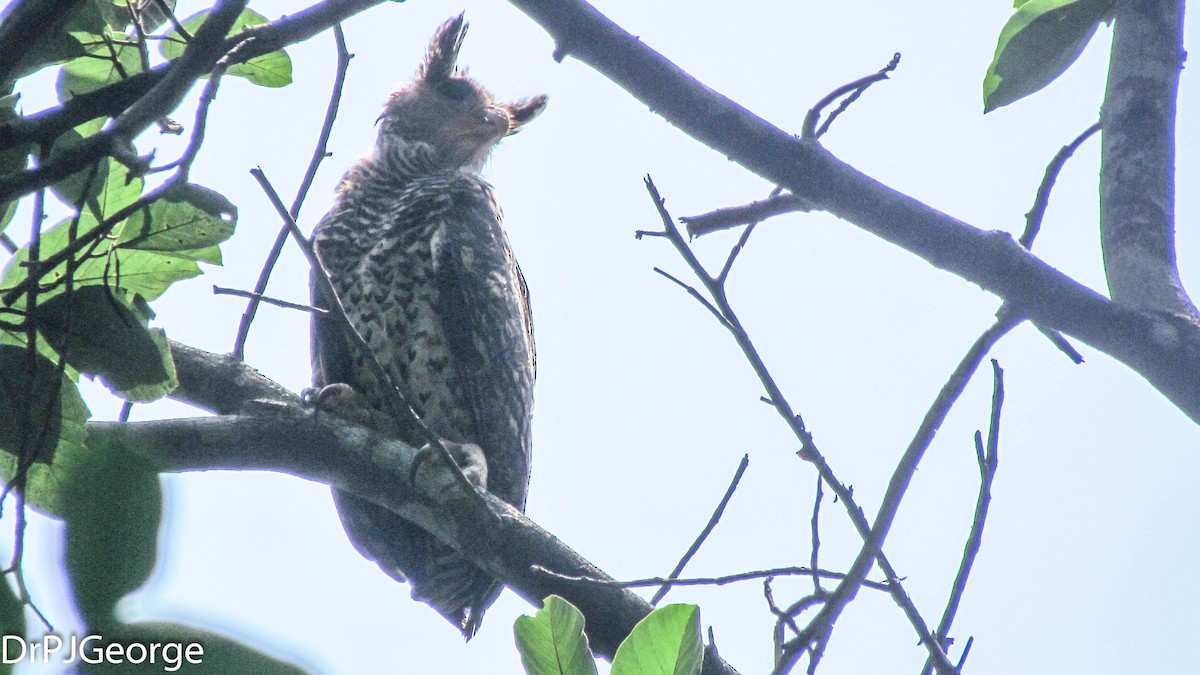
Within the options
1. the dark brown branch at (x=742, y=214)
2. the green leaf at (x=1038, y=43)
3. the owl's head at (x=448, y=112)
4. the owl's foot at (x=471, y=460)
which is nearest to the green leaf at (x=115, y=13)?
the dark brown branch at (x=742, y=214)

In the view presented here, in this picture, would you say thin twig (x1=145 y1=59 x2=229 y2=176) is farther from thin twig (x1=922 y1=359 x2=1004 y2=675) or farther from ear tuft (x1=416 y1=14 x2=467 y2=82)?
ear tuft (x1=416 y1=14 x2=467 y2=82)

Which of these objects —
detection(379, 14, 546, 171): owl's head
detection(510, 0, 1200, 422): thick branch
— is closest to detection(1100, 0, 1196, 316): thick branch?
detection(510, 0, 1200, 422): thick branch

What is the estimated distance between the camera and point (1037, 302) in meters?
2.91

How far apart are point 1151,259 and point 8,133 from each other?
2691 millimetres

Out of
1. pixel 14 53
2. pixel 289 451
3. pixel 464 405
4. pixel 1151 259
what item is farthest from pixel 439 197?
pixel 14 53

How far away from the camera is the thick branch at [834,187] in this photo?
290 cm

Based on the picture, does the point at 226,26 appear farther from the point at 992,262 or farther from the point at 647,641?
the point at 992,262

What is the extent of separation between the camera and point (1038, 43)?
2967 millimetres

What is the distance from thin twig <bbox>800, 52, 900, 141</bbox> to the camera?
2762 millimetres

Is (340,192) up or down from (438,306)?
up

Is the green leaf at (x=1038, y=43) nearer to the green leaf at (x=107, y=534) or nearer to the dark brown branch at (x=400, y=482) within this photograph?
the dark brown branch at (x=400, y=482)

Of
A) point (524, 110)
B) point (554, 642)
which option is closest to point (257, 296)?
point (554, 642)

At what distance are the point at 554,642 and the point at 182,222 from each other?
3.62 feet

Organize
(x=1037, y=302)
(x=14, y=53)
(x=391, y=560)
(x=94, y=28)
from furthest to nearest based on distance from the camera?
(x=391, y=560), (x=1037, y=302), (x=94, y=28), (x=14, y=53)
